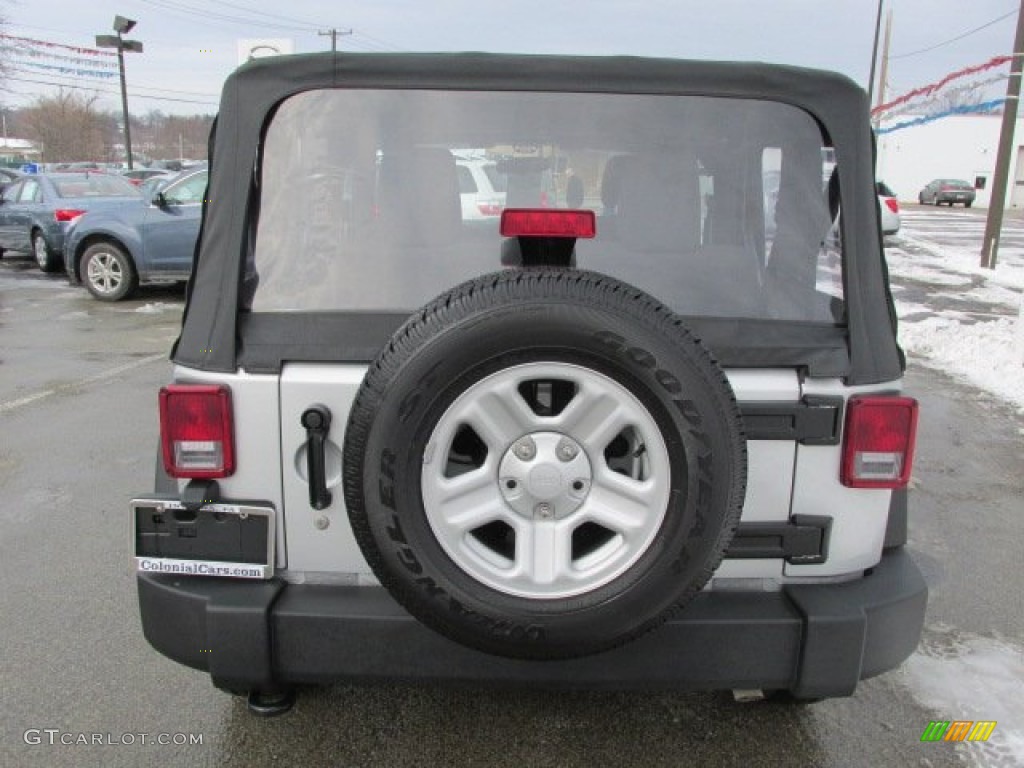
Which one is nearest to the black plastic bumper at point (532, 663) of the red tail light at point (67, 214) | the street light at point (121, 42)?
the red tail light at point (67, 214)

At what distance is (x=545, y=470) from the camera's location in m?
1.94

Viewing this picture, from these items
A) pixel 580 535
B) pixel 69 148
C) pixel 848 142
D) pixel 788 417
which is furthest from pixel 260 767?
pixel 69 148

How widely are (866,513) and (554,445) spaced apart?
97 cm

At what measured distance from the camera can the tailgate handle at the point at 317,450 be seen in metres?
2.16

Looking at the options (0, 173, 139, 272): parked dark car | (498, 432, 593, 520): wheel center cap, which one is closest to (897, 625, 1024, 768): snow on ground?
(498, 432, 593, 520): wheel center cap

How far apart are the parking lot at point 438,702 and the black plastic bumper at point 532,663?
171 mm

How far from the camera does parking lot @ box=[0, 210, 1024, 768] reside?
259cm

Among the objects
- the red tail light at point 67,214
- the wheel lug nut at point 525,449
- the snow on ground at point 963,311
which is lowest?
the snow on ground at point 963,311

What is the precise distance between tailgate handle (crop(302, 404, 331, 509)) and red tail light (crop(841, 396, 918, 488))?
4.45 ft

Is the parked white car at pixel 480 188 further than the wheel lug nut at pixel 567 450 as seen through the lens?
Yes

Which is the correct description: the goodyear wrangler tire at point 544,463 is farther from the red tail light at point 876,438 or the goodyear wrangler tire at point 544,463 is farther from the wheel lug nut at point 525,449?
the red tail light at point 876,438

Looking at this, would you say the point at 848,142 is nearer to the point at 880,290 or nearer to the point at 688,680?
the point at 880,290

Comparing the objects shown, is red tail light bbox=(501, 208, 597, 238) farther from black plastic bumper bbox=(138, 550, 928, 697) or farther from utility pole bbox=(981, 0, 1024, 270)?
utility pole bbox=(981, 0, 1024, 270)

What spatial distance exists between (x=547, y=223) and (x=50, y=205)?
47.2 ft
